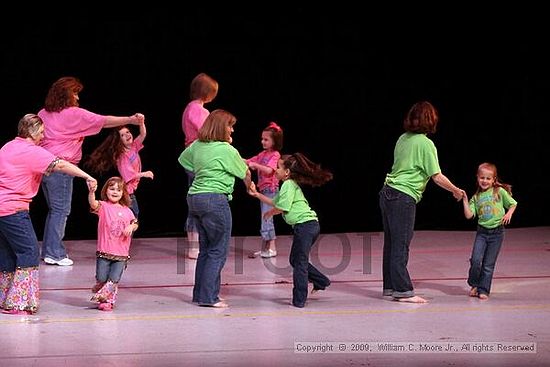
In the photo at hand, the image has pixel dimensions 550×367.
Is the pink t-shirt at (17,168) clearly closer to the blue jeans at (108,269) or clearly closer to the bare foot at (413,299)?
the blue jeans at (108,269)

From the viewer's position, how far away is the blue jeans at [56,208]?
365 inches

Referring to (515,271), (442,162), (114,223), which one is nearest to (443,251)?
(515,271)

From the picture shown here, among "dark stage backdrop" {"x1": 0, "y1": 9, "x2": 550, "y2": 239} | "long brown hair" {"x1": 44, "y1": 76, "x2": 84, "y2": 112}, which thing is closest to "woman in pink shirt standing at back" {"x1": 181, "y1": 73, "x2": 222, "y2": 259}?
"long brown hair" {"x1": 44, "y1": 76, "x2": 84, "y2": 112}

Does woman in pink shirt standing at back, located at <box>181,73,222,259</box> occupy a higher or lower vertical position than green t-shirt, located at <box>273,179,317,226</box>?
higher

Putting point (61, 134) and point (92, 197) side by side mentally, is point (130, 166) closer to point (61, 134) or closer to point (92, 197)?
point (61, 134)

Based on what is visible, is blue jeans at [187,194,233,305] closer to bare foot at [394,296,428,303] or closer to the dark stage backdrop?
bare foot at [394,296,428,303]

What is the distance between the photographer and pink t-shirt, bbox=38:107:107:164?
30.0ft

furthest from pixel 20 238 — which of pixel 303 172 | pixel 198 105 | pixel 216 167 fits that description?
pixel 198 105

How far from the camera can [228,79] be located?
11.3 meters

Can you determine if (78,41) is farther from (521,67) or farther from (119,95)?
(521,67)

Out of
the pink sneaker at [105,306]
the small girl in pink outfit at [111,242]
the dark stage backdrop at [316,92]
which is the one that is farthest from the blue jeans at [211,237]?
the dark stage backdrop at [316,92]

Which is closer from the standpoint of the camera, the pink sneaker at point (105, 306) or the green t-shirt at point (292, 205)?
the pink sneaker at point (105, 306)

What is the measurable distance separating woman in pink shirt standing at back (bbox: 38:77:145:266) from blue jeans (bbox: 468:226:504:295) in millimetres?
2795

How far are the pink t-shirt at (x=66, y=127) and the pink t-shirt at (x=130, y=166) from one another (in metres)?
0.46
